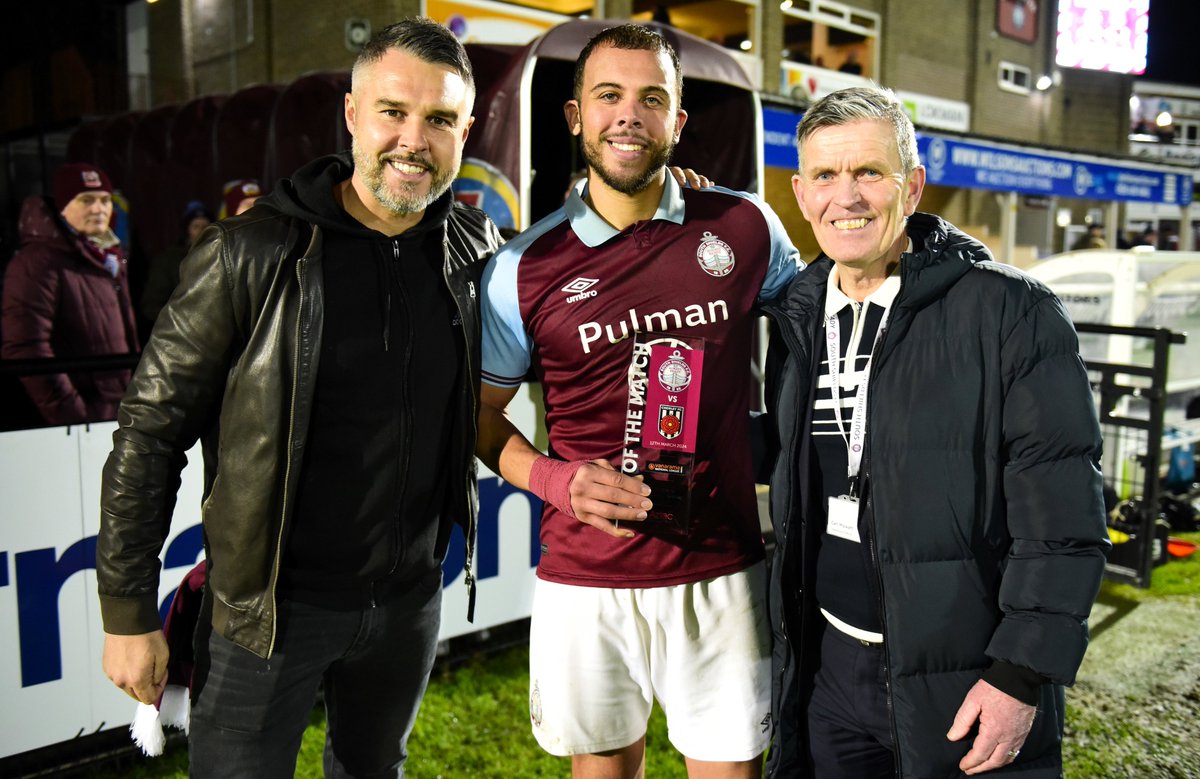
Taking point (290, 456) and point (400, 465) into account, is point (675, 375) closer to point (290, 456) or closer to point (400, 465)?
point (400, 465)

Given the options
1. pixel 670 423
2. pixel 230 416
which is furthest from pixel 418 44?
pixel 670 423

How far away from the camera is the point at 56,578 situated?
3213 mm

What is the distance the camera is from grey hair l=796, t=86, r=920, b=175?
2004mm

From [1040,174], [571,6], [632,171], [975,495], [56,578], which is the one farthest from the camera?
[1040,174]

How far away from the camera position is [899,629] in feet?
6.19

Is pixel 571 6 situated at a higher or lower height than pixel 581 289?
higher

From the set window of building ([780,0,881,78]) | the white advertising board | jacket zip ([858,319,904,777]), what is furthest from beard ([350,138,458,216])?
window of building ([780,0,881,78])

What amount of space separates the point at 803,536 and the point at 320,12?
1357 cm

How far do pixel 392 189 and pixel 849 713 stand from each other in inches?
62.9

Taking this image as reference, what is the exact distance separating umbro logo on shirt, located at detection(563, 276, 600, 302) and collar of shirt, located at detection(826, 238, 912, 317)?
58 centimetres

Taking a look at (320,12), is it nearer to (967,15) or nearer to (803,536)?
(803,536)

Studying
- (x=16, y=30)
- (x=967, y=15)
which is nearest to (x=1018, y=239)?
(x=967, y=15)

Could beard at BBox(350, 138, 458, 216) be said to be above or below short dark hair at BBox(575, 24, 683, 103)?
below

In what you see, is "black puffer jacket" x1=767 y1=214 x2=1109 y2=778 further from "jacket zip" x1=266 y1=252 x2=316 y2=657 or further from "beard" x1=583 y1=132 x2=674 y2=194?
"jacket zip" x1=266 y1=252 x2=316 y2=657
